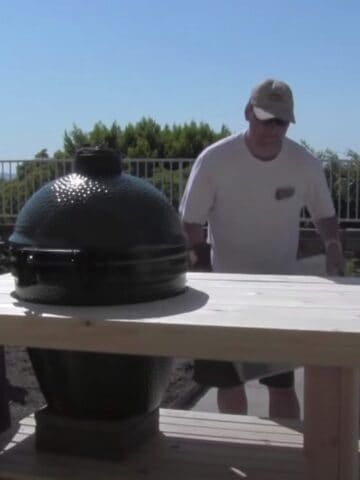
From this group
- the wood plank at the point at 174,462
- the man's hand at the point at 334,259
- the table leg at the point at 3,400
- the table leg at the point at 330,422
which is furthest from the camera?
the man's hand at the point at 334,259

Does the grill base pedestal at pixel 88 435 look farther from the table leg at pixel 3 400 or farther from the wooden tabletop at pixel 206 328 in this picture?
the wooden tabletop at pixel 206 328

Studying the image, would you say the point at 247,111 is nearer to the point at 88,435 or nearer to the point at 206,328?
the point at 88,435

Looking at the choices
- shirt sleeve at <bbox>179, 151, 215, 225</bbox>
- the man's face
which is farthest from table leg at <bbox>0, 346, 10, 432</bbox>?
the man's face

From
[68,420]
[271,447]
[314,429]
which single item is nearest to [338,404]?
[314,429]

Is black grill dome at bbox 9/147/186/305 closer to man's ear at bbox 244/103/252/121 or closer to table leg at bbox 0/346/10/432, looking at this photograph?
table leg at bbox 0/346/10/432

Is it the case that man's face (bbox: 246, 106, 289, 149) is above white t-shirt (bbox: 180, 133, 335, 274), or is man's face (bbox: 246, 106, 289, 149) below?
above

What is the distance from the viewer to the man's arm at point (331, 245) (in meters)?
3.82

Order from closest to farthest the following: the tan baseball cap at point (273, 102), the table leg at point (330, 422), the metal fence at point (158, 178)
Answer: the table leg at point (330, 422)
the tan baseball cap at point (273, 102)
the metal fence at point (158, 178)

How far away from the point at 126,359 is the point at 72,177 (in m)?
0.51

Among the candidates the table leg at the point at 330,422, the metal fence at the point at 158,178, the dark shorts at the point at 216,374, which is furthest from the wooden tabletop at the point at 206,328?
the metal fence at the point at 158,178

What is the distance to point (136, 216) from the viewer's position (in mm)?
2393

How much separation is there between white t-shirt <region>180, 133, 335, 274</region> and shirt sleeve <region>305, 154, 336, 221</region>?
1 cm

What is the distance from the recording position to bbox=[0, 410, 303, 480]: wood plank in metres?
2.52

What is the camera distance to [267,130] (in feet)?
11.9
